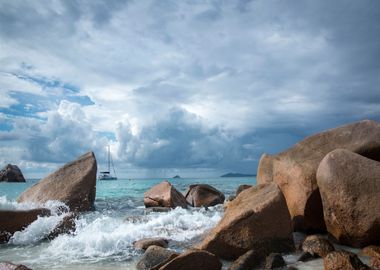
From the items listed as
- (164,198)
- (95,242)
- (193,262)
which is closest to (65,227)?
(95,242)

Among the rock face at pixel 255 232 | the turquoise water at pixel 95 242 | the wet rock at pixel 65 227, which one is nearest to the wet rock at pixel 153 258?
the turquoise water at pixel 95 242

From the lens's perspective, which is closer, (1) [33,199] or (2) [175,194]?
(1) [33,199]

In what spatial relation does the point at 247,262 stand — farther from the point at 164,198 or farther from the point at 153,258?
the point at 164,198

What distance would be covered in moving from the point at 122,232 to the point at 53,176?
265 inches

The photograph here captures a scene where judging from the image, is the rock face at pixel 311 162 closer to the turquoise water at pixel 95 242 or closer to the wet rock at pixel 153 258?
the turquoise water at pixel 95 242

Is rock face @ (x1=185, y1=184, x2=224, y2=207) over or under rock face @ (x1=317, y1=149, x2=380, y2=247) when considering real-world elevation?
under

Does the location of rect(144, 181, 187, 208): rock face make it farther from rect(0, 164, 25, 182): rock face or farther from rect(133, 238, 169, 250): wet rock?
rect(0, 164, 25, 182): rock face

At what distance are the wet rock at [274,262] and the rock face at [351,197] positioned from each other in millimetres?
1914

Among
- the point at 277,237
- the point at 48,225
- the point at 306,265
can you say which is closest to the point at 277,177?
the point at 277,237

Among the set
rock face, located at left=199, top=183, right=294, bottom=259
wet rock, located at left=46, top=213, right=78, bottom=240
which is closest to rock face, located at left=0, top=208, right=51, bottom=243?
wet rock, located at left=46, top=213, right=78, bottom=240

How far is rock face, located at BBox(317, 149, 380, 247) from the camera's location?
7.17 m

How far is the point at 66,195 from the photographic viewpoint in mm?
14469

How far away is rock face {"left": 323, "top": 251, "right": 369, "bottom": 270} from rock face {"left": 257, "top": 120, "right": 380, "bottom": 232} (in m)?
2.95

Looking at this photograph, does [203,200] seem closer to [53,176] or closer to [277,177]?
[53,176]
